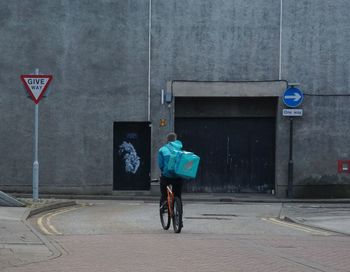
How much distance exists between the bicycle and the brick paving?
0.22 metres

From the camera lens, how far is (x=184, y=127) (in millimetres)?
23562

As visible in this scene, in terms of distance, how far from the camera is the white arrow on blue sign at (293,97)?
22016 mm

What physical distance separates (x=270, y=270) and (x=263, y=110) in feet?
52.2

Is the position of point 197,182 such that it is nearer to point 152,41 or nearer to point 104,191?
point 104,191

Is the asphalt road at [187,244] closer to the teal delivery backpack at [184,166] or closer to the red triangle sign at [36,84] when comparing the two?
the teal delivery backpack at [184,166]

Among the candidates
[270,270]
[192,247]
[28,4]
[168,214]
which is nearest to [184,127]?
[28,4]

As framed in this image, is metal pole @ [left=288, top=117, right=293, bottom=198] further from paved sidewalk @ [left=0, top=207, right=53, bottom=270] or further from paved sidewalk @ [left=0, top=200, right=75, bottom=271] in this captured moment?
paved sidewalk @ [left=0, top=207, right=53, bottom=270]

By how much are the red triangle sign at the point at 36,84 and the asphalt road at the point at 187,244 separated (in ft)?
10.0

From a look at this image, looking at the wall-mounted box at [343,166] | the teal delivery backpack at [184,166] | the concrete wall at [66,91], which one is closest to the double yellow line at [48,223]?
the teal delivery backpack at [184,166]

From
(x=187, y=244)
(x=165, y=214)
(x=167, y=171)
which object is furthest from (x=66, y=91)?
(x=187, y=244)

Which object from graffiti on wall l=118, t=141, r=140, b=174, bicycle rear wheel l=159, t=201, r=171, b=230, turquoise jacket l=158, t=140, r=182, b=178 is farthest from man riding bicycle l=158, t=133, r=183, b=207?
graffiti on wall l=118, t=141, r=140, b=174

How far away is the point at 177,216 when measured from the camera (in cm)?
1141

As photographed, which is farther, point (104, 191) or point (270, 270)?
point (104, 191)

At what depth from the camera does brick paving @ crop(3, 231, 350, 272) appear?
7996mm
